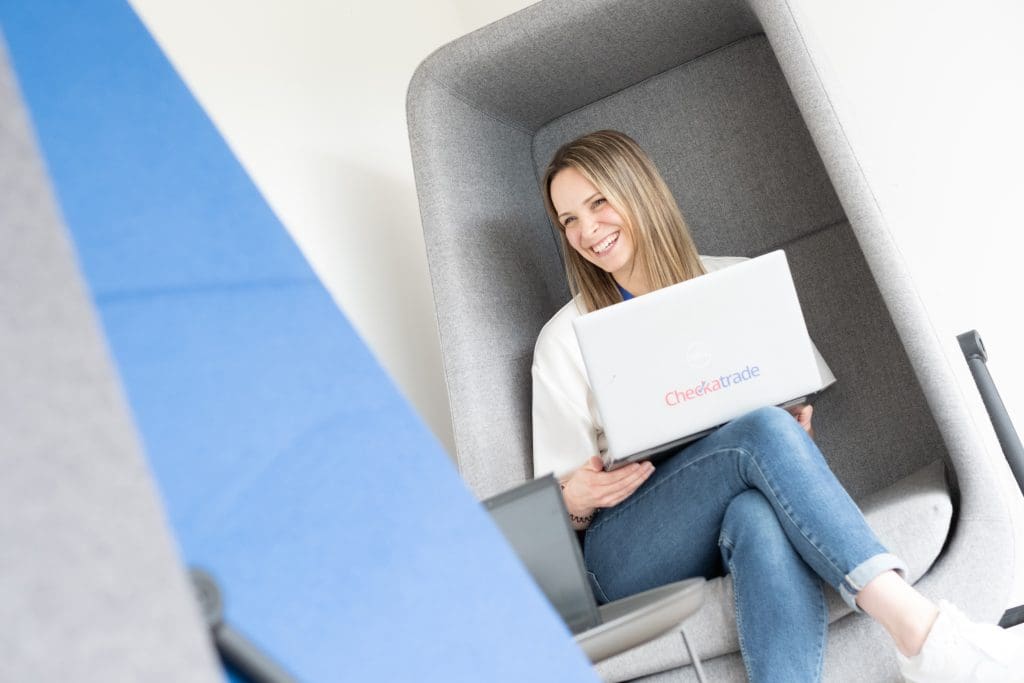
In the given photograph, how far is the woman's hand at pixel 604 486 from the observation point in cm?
162

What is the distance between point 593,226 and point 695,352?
0.58m

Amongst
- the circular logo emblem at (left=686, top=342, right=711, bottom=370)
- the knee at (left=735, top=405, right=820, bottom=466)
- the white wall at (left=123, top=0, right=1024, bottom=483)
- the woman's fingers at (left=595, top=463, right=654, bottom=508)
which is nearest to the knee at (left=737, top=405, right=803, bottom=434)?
the knee at (left=735, top=405, right=820, bottom=466)

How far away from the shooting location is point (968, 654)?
1.18 metres

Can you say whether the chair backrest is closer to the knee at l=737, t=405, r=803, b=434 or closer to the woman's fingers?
the woman's fingers

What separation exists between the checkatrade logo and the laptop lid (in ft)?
2.02

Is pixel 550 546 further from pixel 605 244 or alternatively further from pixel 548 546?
pixel 605 244

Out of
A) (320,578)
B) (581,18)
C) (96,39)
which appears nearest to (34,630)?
(320,578)

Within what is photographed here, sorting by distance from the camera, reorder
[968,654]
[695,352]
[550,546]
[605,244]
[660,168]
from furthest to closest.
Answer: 1. [660,168]
2. [605,244]
3. [695,352]
4. [968,654]
5. [550,546]

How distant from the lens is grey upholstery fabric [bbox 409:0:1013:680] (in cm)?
162

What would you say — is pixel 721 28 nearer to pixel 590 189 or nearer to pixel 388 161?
pixel 590 189

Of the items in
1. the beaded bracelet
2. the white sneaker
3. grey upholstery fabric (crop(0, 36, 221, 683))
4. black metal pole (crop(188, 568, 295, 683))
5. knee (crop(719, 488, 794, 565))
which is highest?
grey upholstery fabric (crop(0, 36, 221, 683))

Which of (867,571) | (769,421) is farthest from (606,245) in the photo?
(867,571)

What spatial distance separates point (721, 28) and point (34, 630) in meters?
2.12

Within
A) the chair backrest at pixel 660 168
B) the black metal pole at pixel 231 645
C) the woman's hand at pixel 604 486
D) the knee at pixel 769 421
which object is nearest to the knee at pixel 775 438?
the knee at pixel 769 421
